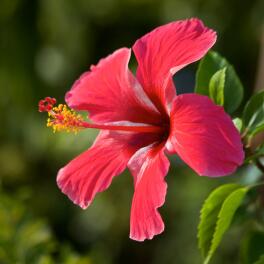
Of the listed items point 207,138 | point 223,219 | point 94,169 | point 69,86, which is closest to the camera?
point 207,138

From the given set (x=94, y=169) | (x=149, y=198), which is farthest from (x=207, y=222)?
(x=94, y=169)

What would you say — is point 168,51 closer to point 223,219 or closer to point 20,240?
point 223,219

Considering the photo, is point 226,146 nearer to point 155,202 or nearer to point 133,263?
point 155,202

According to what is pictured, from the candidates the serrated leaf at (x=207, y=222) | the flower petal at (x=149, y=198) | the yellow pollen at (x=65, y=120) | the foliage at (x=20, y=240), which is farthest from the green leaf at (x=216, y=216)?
the foliage at (x=20, y=240)

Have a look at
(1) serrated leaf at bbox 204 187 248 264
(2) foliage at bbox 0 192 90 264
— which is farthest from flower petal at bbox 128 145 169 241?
(2) foliage at bbox 0 192 90 264

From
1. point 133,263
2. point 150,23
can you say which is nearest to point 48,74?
point 150,23

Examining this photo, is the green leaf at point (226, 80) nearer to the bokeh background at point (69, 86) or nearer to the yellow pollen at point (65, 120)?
the yellow pollen at point (65, 120)

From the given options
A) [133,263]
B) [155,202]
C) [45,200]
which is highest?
[155,202]
